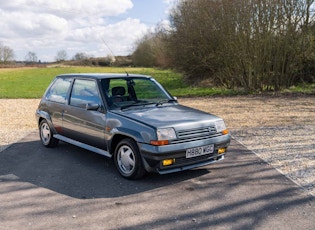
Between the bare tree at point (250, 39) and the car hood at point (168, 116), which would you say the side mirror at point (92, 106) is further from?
the bare tree at point (250, 39)

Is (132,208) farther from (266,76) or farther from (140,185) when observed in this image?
(266,76)

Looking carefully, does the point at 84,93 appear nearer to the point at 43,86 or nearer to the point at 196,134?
the point at 196,134

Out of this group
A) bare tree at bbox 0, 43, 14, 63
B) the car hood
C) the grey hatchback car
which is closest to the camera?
the grey hatchback car

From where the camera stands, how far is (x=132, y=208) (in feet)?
13.8

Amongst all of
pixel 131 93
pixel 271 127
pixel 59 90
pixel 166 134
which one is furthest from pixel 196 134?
pixel 271 127

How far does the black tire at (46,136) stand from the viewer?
7.26m

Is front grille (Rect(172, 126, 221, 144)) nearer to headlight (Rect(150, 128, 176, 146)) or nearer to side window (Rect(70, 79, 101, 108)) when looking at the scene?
headlight (Rect(150, 128, 176, 146))

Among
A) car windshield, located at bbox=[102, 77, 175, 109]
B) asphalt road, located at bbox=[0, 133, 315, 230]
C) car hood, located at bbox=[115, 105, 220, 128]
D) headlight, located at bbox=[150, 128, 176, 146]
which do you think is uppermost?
car windshield, located at bbox=[102, 77, 175, 109]

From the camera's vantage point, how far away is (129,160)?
521cm

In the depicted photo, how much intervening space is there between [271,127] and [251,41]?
887 centimetres

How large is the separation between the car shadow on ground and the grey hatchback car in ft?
0.88

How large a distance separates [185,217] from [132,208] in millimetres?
687

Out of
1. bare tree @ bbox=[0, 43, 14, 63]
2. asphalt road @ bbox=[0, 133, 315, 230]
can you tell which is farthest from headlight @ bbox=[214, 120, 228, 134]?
bare tree @ bbox=[0, 43, 14, 63]

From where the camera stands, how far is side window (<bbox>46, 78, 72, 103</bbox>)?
22.4ft
